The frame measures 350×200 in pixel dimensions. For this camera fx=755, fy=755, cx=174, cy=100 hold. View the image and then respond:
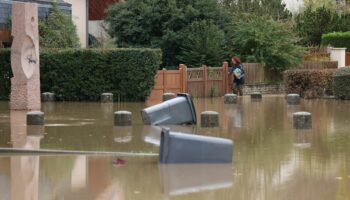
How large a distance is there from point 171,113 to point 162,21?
19.0 metres

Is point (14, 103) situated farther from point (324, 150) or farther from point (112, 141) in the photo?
point (324, 150)

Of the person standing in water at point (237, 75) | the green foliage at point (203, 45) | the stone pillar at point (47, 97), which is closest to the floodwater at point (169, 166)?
the stone pillar at point (47, 97)

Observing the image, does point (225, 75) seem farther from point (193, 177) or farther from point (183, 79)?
point (193, 177)

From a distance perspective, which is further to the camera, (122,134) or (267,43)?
(267,43)

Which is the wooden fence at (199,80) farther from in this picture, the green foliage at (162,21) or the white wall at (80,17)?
the white wall at (80,17)

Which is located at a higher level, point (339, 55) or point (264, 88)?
point (339, 55)

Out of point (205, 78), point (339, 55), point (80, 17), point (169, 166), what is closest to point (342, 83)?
point (205, 78)

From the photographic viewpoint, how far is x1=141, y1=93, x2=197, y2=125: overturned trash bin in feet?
53.8

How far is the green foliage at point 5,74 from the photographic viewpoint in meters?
26.5

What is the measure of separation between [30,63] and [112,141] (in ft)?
28.2

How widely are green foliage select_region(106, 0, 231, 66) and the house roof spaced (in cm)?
599

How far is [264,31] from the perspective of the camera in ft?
112

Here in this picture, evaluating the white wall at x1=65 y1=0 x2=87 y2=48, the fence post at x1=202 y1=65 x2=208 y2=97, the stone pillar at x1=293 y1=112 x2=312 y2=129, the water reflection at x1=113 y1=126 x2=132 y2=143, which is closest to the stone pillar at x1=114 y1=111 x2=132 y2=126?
the water reflection at x1=113 y1=126 x2=132 y2=143

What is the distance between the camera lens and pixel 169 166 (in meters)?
11.0
